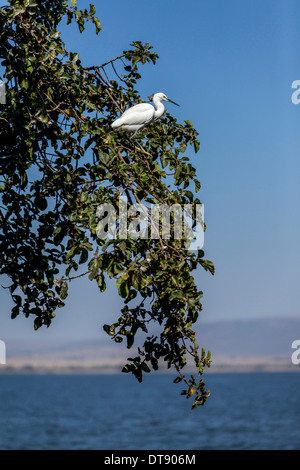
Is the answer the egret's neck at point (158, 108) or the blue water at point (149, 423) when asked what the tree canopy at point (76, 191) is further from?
the blue water at point (149, 423)

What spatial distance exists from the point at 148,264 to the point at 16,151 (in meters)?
1.86

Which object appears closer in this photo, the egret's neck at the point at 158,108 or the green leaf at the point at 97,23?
the green leaf at the point at 97,23

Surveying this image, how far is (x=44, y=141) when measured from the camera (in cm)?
803

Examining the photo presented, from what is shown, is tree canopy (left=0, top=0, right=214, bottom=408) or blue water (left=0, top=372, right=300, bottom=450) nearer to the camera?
tree canopy (left=0, top=0, right=214, bottom=408)

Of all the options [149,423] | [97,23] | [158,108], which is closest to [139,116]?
[158,108]

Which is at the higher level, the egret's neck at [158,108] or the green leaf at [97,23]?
the green leaf at [97,23]

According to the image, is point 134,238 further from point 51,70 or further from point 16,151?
point 51,70

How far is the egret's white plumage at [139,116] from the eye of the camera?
8266 mm

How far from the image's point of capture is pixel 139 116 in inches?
340

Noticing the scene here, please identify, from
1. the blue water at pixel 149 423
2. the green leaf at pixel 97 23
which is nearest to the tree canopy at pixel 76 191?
the green leaf at pixel 97 23

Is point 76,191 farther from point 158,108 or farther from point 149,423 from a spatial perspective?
point 149,423

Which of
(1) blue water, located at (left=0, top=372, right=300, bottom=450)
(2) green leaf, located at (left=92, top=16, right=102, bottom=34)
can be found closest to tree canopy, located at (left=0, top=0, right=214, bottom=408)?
(2) green leaf, located at (left=92, top=16, right=102, bottom=34)

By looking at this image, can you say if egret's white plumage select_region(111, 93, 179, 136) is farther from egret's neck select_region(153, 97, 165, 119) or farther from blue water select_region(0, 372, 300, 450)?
blue water select_region(0, 372, 300, 450)

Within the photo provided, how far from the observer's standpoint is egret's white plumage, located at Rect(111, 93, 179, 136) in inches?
325
